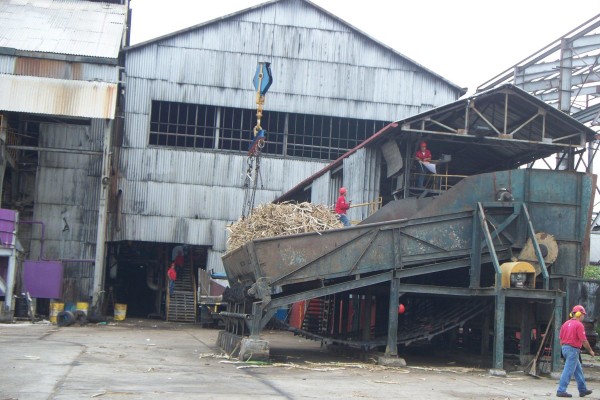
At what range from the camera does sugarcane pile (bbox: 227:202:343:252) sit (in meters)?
16.9

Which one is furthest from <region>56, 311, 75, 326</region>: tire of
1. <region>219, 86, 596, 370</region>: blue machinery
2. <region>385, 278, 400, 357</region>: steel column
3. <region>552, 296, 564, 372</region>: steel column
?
<region>552, 296, 564, 372</region>: steel column

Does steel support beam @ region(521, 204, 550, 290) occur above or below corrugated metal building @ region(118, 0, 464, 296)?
below

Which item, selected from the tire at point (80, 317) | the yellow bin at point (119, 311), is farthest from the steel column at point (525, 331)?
the yellow bin at point (119, 311)

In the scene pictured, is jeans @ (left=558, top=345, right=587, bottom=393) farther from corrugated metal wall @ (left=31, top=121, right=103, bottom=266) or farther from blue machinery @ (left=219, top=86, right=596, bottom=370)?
corrugated metal wall @ (left=31, top=121, right=103, bottom=266)

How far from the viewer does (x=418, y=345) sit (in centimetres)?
2094

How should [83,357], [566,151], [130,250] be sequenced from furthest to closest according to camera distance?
[130,250], [566,151], [83,357]

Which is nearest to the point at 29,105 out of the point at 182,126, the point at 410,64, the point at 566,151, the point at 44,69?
the point at 44,69

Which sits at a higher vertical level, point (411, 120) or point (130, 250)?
point (411, 120)

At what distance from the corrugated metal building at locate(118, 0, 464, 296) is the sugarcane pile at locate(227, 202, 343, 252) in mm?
17351

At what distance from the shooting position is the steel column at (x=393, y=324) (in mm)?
16656

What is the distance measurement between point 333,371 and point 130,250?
84.3 ft

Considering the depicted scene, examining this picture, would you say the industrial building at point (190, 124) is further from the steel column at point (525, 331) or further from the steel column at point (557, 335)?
the steel column at point (557, 335)

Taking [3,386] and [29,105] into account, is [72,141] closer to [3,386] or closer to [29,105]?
[29,105]

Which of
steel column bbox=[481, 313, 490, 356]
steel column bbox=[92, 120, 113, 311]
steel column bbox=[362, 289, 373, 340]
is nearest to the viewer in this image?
steel column bbox=[481, 313, 490, 356]
